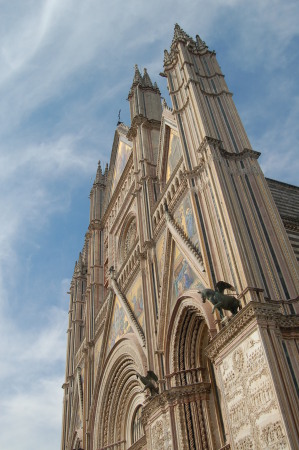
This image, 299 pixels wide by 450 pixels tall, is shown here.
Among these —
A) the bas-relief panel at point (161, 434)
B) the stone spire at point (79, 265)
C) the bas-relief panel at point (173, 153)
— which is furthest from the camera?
the stone spire at point (79, 265)

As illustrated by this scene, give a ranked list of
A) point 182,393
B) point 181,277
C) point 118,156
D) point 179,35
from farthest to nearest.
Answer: point 118,156 < point 179,35 < point 181,277 < point 182,393

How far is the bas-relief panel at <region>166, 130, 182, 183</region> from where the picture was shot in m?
16.9

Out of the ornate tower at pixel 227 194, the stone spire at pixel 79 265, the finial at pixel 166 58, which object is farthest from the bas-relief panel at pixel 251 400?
the stone spire at pixel 79 265

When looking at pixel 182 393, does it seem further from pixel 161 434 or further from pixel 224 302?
pixel 224 302

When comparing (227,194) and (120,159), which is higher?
(120,159)

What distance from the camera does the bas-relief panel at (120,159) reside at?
25.6 metres

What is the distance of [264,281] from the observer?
9.78 metres

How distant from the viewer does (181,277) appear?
44.2 feet

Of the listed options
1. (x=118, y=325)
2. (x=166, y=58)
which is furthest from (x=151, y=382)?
(x=166, y=58)

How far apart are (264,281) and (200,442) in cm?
488

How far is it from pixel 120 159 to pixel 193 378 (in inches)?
657

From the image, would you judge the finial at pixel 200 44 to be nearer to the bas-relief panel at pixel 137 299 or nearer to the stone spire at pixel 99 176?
the bas-relief panel at pixel 137 299

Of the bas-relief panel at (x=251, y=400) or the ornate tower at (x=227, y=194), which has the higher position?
the ornate tower at (x=227, y=194)

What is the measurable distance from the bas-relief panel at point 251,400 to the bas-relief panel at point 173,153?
9.33 m
